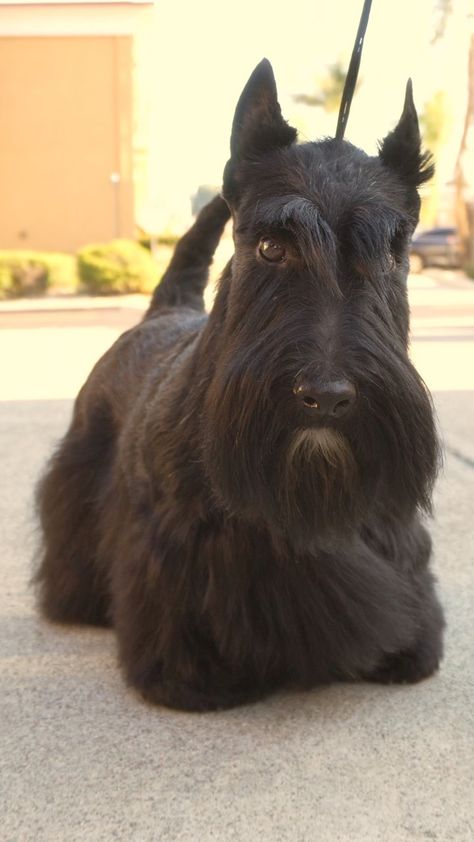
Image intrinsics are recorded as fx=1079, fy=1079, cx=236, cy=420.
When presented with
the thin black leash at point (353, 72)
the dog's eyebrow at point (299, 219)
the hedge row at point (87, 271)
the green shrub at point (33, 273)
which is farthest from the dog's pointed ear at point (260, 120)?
the green shrub at point (33, 273)

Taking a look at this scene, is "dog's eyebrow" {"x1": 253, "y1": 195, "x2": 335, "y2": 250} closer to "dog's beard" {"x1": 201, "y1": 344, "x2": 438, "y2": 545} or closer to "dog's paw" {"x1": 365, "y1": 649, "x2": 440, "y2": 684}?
"dog's beard" {"x1": 201, "y1": 344, "x2": 438, "y2": 545}

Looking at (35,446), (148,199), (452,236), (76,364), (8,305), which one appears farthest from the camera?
(452,236)

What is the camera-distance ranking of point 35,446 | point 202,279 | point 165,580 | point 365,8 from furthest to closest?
point 35,446
point 202,279
point 365,8
point 165,580

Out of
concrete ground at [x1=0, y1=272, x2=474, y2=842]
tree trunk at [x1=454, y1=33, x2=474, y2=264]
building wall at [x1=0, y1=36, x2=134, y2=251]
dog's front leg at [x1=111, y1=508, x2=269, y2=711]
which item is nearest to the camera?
concrete ground at [x1=0, y1=272, x2=474, y2=842]

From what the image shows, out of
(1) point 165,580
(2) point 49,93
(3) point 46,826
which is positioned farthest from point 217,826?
(2) point 49,93

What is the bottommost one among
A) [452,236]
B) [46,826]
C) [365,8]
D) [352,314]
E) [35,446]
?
[452,236]

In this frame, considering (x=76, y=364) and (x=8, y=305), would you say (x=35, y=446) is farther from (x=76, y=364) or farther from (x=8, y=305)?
(x=8, y=305)

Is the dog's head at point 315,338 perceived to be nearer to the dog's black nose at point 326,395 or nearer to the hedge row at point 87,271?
the dog's black nose at point 326,395

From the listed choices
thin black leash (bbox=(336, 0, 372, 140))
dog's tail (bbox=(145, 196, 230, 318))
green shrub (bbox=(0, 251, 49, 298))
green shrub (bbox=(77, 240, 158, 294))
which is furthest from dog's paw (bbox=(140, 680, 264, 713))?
green shrub (bbox=(0, 251, 49, 298))

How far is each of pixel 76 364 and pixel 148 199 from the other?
19.0m

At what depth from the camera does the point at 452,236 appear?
1356 inches

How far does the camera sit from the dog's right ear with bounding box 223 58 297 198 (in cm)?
236

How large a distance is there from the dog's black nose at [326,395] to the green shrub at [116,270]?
63.0 feet

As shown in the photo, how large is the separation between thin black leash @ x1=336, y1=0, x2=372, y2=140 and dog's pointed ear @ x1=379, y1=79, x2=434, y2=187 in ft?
0.80
